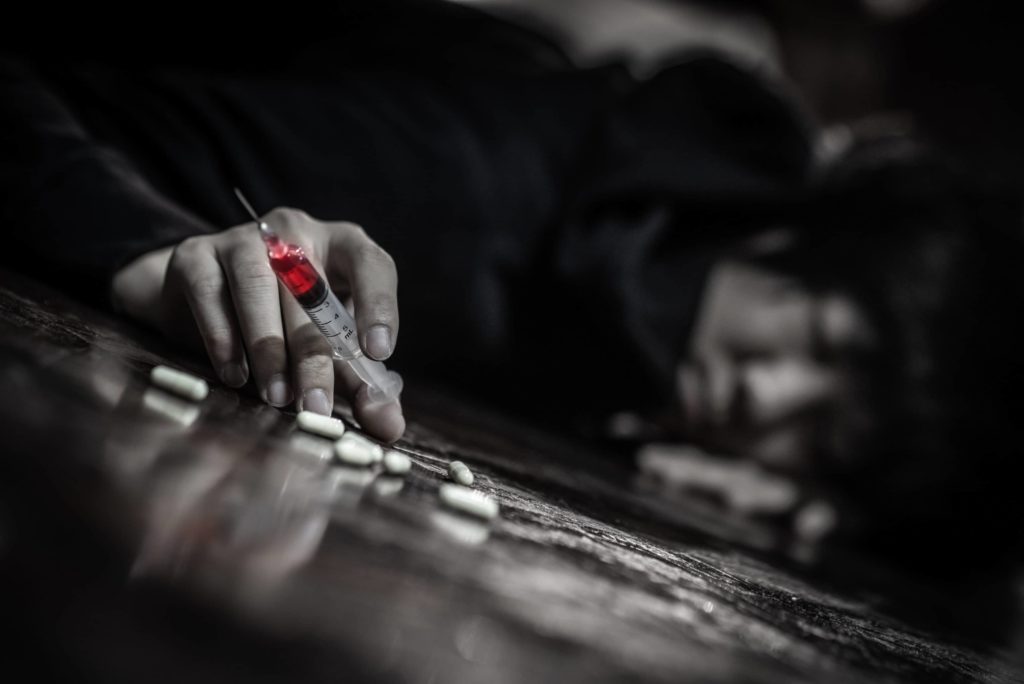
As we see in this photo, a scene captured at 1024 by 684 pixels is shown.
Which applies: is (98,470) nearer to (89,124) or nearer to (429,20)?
(89,124)

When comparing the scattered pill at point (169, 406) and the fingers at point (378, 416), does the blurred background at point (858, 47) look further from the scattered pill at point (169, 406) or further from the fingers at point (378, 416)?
the scattered pill at point (169, 406)

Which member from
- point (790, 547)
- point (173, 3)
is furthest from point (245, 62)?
point (790, 547)

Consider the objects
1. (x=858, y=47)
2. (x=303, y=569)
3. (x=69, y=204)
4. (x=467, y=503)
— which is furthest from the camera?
(x=858, y=47)

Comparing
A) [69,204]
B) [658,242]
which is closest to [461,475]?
[69,204]

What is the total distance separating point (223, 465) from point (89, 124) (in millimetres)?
865

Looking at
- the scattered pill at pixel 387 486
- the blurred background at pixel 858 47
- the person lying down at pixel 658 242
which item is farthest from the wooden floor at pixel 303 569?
the blurred background at pixel 858 47

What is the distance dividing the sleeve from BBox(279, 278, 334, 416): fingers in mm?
242

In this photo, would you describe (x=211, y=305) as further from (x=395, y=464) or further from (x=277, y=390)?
(x=395, y=464)

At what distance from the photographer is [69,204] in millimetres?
902

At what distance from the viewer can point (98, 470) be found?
0.35 m

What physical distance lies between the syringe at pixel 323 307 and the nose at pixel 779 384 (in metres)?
1.22

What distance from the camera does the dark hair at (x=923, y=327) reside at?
1730 millimetres

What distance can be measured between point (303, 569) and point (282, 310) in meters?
0.36

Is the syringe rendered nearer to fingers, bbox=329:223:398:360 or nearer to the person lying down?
fingers, bbox=329:223:398:360
